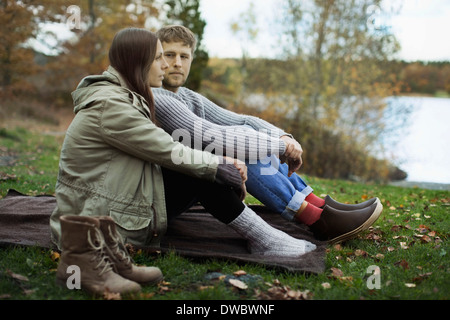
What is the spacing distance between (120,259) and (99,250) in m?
0.12

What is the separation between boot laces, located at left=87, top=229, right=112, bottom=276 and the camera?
210 cm

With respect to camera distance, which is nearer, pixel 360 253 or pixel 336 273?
pixel 336 273

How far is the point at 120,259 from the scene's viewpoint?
2203mm

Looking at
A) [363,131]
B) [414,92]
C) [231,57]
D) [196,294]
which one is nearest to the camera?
[196,294]

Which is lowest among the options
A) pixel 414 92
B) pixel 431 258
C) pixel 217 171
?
pixel 431 258

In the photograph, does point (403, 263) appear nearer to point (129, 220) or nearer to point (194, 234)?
point (194, 234)

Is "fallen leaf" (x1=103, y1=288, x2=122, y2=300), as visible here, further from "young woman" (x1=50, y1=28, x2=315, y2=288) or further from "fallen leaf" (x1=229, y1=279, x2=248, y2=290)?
"fallen leaf" (x1=229, y1=279, x2=248, y2=290)

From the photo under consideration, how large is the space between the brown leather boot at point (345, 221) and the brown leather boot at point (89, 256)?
1540mm

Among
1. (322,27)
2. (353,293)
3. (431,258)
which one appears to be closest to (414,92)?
(322,27)

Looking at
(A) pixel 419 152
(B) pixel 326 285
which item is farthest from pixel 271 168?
(A) pixel 419 152

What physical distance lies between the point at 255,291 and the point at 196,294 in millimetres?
315

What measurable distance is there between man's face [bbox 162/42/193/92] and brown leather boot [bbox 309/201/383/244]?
1517mm

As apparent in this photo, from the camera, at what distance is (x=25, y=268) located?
2.48 metres
